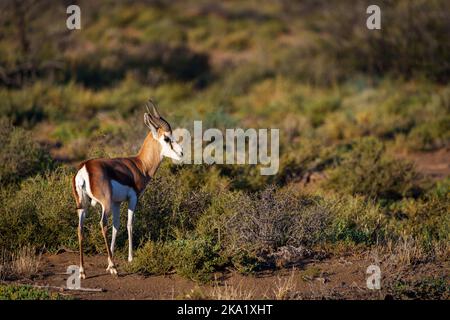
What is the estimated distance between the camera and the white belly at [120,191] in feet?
24.3

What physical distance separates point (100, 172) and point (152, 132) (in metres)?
0.90

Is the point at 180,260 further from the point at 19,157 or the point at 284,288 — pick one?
the point at 19,157

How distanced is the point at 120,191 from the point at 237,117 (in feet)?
28.1

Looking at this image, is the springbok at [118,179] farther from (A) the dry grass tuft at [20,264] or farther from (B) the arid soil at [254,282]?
(A) the dry grass tuft at [20,264]

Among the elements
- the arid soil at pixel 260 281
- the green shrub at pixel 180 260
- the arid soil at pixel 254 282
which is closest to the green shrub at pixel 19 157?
the arid soil at pixel 260 281

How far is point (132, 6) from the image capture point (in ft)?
95.1

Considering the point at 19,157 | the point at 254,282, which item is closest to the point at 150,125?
the point at 254,282

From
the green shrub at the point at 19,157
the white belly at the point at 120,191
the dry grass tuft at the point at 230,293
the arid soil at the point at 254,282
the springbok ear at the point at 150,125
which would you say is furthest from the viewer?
the green shrub at the point at 19,157

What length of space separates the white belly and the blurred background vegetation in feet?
1.97

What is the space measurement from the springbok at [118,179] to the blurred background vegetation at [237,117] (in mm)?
518

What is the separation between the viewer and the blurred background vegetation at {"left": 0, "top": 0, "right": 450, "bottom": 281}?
8.45 meters

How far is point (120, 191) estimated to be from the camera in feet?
24.6

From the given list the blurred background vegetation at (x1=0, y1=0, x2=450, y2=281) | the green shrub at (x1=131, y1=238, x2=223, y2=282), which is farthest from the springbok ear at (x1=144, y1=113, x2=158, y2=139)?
the green shrub at (x1=131, y1=238, x2=223, y2=282)

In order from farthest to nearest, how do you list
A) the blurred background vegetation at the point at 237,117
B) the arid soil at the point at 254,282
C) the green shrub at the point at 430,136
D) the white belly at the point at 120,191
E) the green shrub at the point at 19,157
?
the green shrub at the point at 430,136, the green shrub at the point at 19,157, the blurred background vegetation at the point at 237,117, the white belly at the point at 120,191, the arid soil at the point at 254,282
